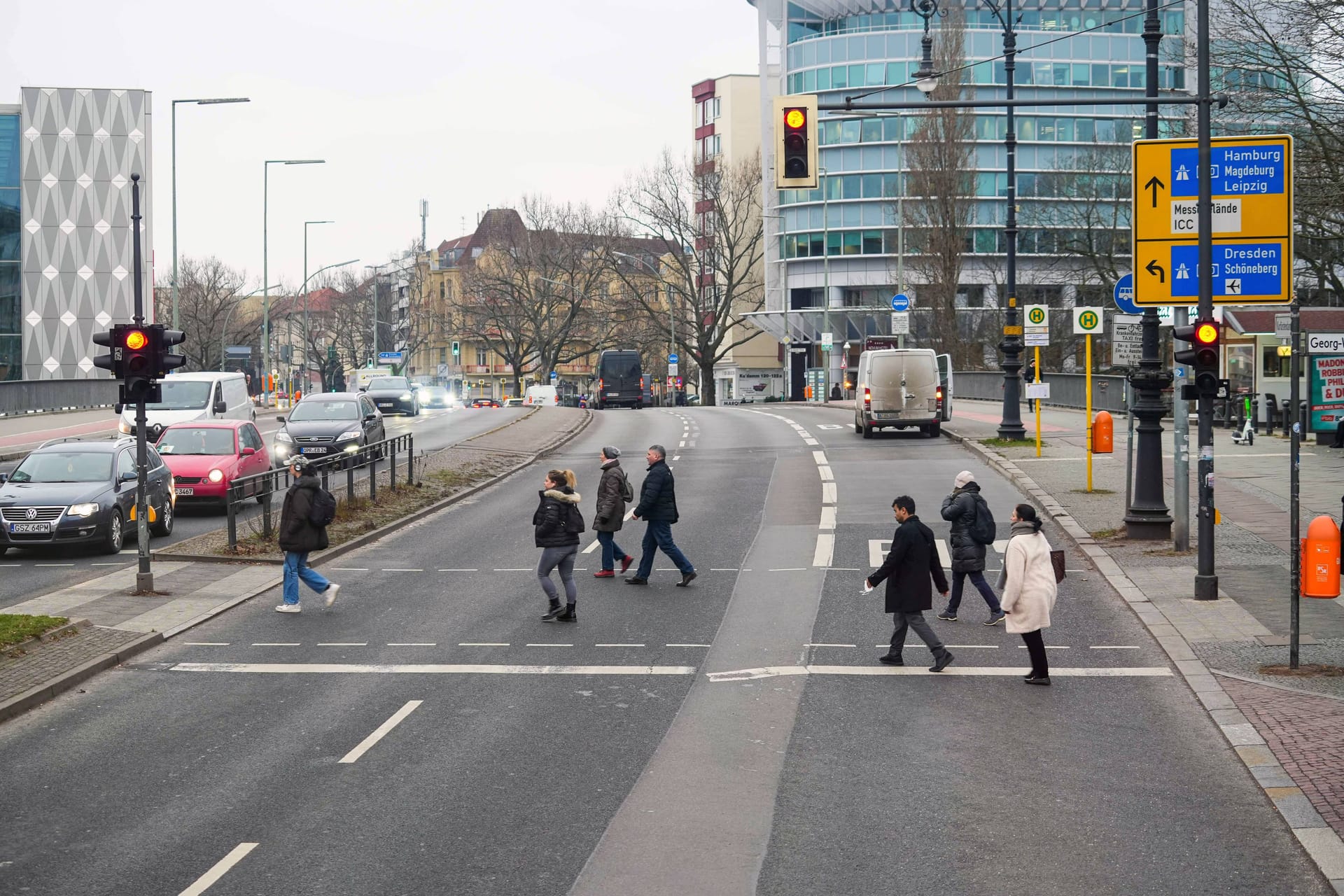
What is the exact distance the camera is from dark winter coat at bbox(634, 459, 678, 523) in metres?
17.6

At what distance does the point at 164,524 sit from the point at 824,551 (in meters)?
10.3

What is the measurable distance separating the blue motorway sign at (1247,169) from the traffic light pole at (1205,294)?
0.34m

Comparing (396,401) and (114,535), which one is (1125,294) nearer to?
(114,535)

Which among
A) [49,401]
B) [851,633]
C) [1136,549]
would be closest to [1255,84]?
[1136,549]

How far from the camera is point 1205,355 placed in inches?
623

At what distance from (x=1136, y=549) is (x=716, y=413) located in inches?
1519

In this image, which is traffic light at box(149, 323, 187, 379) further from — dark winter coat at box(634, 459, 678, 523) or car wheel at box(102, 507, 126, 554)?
dark winter coat at box(634, 459, 678, 523)

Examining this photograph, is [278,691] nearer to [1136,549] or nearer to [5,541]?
[5,541]

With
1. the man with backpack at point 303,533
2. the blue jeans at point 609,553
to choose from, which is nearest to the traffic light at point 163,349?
the man with backpack at point 303,533

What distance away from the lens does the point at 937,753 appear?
10211 millimetres

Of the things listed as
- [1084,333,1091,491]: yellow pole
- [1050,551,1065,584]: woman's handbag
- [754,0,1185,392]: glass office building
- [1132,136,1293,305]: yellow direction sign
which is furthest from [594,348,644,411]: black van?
[1050,551,1065,584]: woman's handbag

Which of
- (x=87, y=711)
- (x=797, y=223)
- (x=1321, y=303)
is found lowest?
(x=87, y=711)

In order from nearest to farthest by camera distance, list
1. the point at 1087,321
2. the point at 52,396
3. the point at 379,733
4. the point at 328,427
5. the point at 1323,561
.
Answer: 1. the point at 379,733
2. the point at 1323,561
3. the point at 1087,321
4. the point at 328,427
5. the point at 52,396

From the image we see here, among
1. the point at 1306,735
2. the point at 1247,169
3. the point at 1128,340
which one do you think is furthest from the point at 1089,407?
the point at 1306,735
